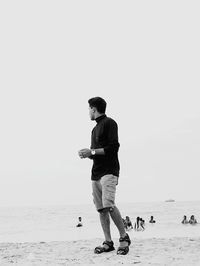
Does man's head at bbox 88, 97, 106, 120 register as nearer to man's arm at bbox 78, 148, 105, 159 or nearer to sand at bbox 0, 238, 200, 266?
man's arm at bbox 78, 148, 105, 159

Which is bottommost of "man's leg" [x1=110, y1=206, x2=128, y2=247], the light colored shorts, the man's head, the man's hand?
"man's leg" [x1=110, y1=206, x2=128, y2=247]

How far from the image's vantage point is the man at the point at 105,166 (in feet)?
21.4

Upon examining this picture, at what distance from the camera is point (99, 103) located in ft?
22.5

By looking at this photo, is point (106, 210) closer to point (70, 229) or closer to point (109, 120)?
point (109, 120)

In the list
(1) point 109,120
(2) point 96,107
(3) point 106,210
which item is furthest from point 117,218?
(2) point 96,107

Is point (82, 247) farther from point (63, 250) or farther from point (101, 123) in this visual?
point (101, 123)

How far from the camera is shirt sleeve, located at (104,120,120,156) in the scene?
658 cm

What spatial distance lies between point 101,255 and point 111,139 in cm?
165

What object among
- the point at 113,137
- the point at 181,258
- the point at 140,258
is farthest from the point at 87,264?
the point at 113,137

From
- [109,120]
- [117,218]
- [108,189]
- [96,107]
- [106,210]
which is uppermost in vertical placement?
[96,107]

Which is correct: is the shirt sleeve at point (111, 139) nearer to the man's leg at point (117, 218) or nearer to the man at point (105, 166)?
the man at point (105, 166)

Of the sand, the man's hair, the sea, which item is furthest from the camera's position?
the sea

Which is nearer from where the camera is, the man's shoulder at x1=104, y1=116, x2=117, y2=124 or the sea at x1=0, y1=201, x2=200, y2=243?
the man's shoulder at x1=104, y1=116, x2=117, y2=124

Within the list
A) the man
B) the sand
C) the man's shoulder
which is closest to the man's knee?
the man
